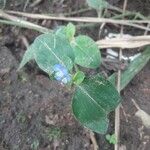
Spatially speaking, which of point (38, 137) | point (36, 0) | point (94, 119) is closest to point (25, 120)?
point (38, 137)

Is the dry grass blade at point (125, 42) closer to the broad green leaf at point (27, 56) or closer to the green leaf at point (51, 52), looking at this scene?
the broad green leaf at point (27, 56)

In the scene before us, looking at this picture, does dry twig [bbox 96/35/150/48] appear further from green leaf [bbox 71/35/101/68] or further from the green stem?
green leaf [bbox 71/35/101/68]

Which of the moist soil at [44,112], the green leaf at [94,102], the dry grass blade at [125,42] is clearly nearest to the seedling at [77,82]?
the green leaf at [94,102]

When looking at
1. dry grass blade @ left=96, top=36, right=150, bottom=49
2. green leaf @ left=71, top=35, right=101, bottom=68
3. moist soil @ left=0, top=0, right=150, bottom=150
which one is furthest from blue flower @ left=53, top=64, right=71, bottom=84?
dry grass blade @ left=96, top=36, right=150, bottom=49

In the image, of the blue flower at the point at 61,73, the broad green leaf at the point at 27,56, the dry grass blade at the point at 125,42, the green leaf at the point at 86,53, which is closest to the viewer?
the blue flower at the point at 61,73

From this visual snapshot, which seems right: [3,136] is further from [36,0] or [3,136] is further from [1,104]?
[36,0]

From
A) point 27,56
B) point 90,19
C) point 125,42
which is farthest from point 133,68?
point 27,56
